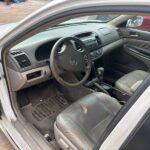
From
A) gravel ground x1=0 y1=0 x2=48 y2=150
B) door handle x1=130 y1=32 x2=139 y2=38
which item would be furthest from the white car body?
gravel ground x1=0 y1=0 x2=48 y2=150

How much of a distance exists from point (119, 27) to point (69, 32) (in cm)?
78

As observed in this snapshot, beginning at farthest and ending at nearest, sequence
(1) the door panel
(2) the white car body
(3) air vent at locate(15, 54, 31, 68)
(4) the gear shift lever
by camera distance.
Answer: (1) the door panel < (4) the gear shift lever < (3) air vent at locate(15, 54, 31, 68) < (2) the white car body

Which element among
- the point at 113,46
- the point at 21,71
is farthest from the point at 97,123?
the point at 113,46

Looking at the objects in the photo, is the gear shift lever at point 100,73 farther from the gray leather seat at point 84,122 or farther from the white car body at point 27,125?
the white car body at point 27,125

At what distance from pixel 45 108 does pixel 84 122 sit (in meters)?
0.83

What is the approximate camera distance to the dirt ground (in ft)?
25.2

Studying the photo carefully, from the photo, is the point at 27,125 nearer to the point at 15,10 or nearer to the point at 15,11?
the point at 15,11

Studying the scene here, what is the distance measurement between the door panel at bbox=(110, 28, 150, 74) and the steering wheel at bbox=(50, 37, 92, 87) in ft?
2.74

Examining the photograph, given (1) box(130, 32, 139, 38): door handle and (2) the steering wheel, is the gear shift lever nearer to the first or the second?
(2) the steering wheel

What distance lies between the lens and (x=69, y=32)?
2.62 meters

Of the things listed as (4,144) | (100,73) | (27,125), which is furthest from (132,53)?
(4,144)

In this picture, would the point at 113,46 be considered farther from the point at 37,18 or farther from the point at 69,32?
the point at 37,18

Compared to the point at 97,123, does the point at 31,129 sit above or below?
below

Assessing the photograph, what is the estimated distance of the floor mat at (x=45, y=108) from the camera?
2.46 metres
